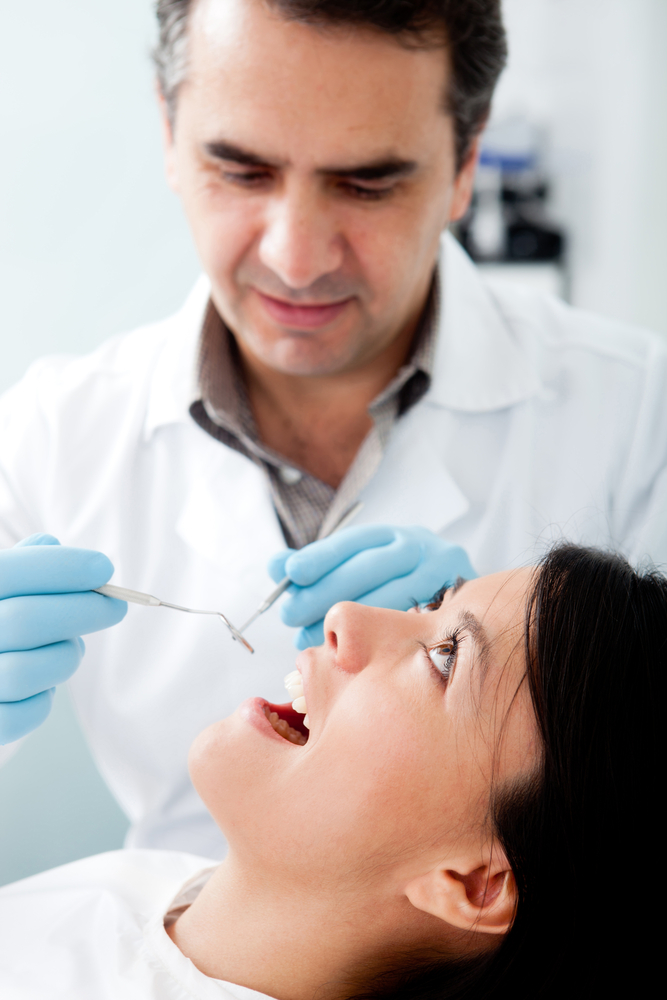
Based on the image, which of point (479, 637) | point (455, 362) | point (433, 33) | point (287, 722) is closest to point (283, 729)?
point (287, 722)

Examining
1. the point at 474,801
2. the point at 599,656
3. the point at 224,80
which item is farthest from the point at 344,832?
the point at 224,80

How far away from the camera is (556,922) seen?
0.80 meters

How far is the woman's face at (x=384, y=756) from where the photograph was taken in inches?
32.9

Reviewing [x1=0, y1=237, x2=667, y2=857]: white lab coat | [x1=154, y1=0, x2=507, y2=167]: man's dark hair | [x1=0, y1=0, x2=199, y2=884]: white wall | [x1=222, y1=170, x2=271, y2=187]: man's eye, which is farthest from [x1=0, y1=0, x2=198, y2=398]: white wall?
[x1=222, y1=170, x2=271, y2=187]: man's eye

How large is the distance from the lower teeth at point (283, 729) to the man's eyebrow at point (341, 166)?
0.70m

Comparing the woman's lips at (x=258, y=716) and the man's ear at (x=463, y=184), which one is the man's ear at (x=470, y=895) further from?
the man's ear at (x=463, y=184)

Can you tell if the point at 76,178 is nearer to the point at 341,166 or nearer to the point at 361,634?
the point at 341,166

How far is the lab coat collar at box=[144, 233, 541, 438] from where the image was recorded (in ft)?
4.45

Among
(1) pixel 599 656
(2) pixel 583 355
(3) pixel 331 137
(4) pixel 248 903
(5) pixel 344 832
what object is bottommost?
(4) pixel 248 903

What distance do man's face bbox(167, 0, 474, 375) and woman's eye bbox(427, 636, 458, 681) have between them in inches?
20.8

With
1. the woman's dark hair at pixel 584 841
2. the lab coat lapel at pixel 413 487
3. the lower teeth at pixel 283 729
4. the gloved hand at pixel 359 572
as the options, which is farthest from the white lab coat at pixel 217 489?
the woman's dark hair at pixel 584 841

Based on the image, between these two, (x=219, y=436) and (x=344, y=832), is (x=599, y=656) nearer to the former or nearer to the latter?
(x=344, y=832)

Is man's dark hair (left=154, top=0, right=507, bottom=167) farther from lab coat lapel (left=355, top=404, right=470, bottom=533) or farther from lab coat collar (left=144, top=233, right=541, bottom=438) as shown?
lab coat lapel (left=355, top=404, right=470, bottom=533)

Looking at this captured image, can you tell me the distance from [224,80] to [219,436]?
53 centimetres
